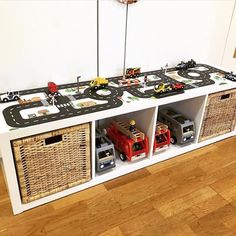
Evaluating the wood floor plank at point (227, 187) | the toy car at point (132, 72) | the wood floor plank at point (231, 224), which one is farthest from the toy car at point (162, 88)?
the wood floor plank at point (231, 224)

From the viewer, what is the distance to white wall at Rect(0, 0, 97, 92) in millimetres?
1152

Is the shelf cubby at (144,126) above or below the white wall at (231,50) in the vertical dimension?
below

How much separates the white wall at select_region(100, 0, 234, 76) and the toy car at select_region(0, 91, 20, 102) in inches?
19.3

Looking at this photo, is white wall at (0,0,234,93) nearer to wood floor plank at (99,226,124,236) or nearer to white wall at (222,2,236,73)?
white wall at (222,2,236,73)

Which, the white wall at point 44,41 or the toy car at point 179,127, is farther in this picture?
the toy car at point 179,127

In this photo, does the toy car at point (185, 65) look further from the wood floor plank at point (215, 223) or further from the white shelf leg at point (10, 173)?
the white shelf leg at point (10, 173)

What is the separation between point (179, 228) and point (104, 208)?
322 millimetres

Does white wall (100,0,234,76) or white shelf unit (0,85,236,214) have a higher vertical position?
white wall (100,0,234,76)

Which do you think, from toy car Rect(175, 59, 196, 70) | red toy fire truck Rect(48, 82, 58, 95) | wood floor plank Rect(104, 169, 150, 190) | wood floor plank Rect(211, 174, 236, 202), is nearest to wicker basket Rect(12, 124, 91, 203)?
wood floor plank Rect(104, 169, 150, 190)

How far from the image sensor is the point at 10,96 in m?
1.17

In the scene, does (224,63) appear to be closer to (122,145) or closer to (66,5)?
(122,145)

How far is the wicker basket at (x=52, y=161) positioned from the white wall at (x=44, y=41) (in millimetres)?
387

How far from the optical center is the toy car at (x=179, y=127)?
4.83 ft

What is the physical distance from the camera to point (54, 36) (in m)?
1.25
